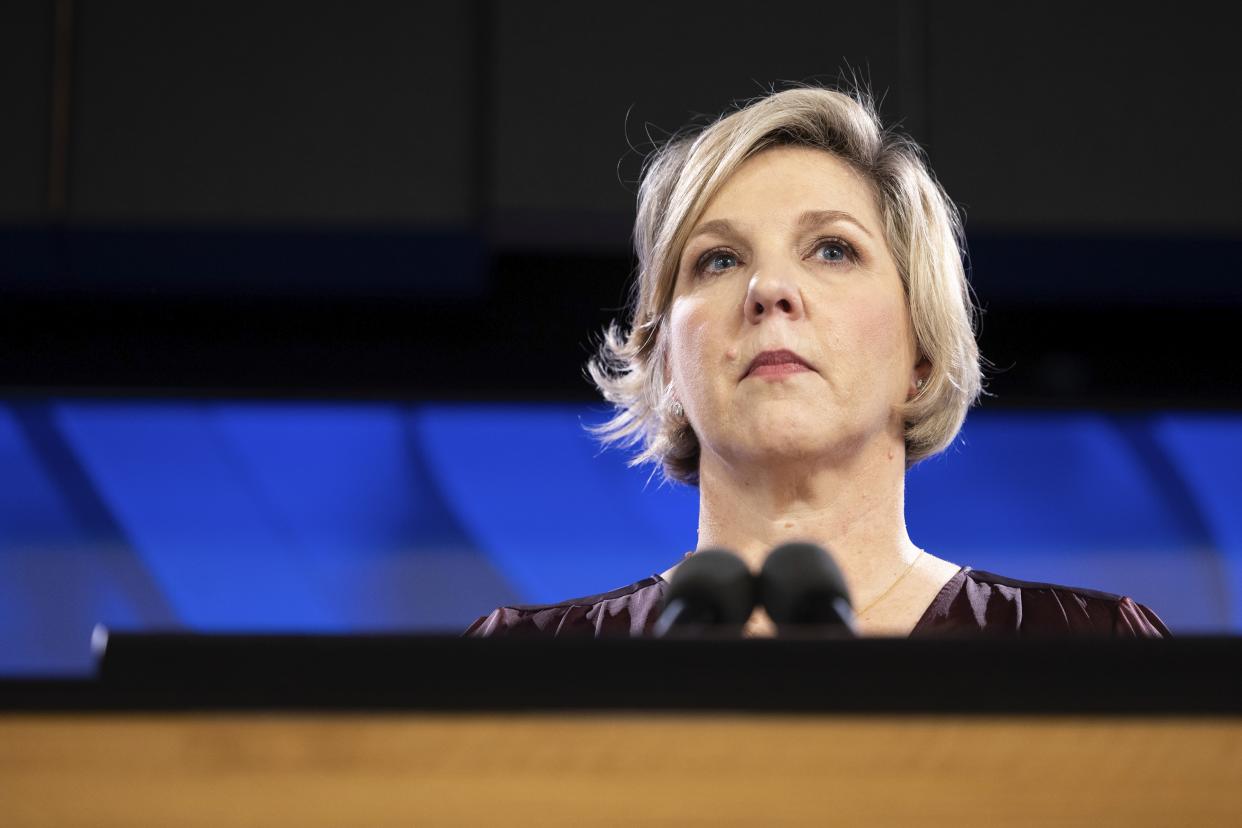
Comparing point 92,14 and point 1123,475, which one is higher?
point 92,14

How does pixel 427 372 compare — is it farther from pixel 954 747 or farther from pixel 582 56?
pixel 954 747

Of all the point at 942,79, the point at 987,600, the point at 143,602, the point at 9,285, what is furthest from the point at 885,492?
the point at 9,285

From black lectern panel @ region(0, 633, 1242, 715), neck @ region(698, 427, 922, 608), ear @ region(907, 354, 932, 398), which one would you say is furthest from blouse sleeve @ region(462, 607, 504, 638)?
black lectern panel @ region(0, 633, 1242, 715)

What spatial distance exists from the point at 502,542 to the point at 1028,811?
7.05ft

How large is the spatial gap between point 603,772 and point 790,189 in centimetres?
102

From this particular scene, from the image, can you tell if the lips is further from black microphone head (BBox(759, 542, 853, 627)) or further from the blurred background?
the blurred background

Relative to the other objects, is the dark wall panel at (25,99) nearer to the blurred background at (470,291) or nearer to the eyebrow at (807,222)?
the blurred background at (470,291)

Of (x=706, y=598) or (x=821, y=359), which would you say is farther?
(x=821, y=359)

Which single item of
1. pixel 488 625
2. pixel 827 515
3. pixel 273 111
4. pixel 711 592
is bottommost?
pixel 488 625

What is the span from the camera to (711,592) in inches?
32.8

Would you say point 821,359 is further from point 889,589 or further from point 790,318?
point 889,589

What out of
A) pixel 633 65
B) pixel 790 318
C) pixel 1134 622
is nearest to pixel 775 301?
pixel 790 318

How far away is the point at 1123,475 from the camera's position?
2725mm

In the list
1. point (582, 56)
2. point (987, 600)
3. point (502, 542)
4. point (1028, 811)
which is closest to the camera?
point (1028, 811)
